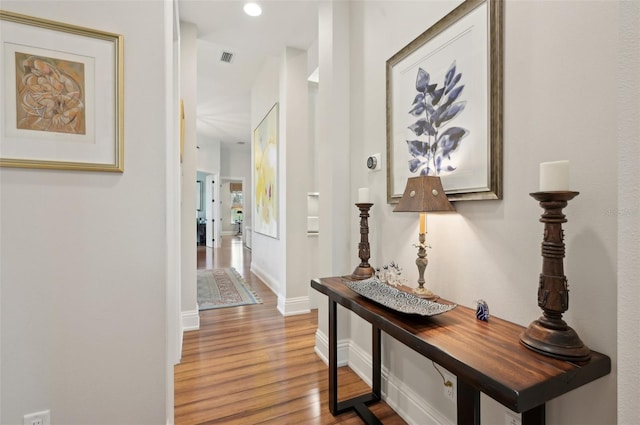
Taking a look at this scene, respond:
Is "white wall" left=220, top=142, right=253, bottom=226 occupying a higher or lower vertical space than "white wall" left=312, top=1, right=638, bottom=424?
higher

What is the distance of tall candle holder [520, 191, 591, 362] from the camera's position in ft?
2.80

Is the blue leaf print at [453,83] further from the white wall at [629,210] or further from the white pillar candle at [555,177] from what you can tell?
the white wall at [629,210]

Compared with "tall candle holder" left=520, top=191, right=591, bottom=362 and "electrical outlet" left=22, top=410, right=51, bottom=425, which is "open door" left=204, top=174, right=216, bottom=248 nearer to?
"electrical outlet" left=22, top=410, right=51, bottom=425

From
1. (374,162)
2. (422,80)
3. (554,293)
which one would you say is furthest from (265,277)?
(554,293)

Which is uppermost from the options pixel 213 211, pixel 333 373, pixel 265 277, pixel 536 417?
pixel 213 211

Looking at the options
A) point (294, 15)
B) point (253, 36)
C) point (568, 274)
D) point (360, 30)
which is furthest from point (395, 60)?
point (253, 36)

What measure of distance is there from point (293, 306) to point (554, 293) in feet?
9.42

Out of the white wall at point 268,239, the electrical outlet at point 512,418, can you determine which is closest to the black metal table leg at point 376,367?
the electrical outlet at point 512,418

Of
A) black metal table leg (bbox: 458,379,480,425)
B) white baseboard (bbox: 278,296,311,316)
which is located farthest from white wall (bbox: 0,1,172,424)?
white baseboard (bbox: 278,296,311,316)

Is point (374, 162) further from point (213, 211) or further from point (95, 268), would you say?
point (213, 211)

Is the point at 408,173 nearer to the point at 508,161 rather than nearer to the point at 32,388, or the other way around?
the point at 508,161

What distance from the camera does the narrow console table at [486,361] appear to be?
29.3 inches

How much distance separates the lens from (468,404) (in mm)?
975

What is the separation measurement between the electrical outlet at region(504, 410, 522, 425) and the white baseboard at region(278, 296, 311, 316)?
2488 mm
